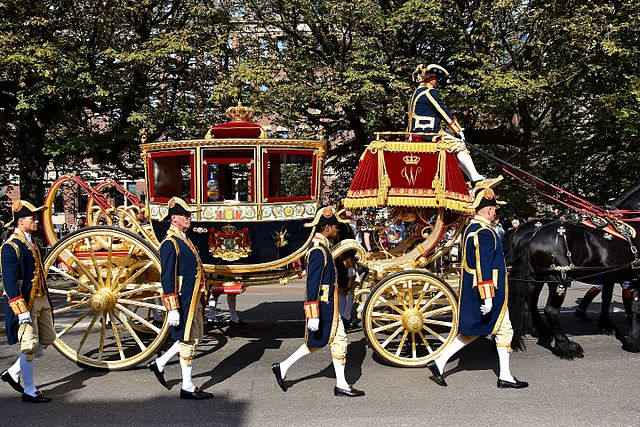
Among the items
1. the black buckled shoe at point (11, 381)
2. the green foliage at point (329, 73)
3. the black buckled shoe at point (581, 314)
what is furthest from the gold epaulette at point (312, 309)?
the green foliage at point (329, 73)

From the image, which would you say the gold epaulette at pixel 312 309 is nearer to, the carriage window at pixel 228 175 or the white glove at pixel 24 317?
the carriage window at pixel 228 175

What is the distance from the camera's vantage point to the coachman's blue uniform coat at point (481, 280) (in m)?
5.19

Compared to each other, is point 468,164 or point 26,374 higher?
point 468,164

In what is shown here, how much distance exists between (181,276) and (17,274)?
4.80ft

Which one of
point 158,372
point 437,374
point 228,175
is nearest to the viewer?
point 158,372

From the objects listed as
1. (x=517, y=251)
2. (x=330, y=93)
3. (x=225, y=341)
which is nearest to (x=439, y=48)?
(x=330, y=93)

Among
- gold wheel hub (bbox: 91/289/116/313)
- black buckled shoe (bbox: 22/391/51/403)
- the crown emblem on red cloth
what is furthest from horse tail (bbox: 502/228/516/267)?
black buckled shoe (bbox: 22/391/51/403)

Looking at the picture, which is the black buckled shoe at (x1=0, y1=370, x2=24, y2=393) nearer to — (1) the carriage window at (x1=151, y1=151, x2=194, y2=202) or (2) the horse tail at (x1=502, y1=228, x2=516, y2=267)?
(1) the carriage window at (x1=151, y1=151, x2=194, y2=202)

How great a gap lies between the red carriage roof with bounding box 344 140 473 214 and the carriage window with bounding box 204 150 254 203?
4.50 ft

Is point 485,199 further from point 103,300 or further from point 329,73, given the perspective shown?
point 329,73

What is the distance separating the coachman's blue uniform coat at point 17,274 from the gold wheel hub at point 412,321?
3657mm

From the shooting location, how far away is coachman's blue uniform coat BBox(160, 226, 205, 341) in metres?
5.04

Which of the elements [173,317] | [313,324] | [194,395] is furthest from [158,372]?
[313,324]

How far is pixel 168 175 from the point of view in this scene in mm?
6793
